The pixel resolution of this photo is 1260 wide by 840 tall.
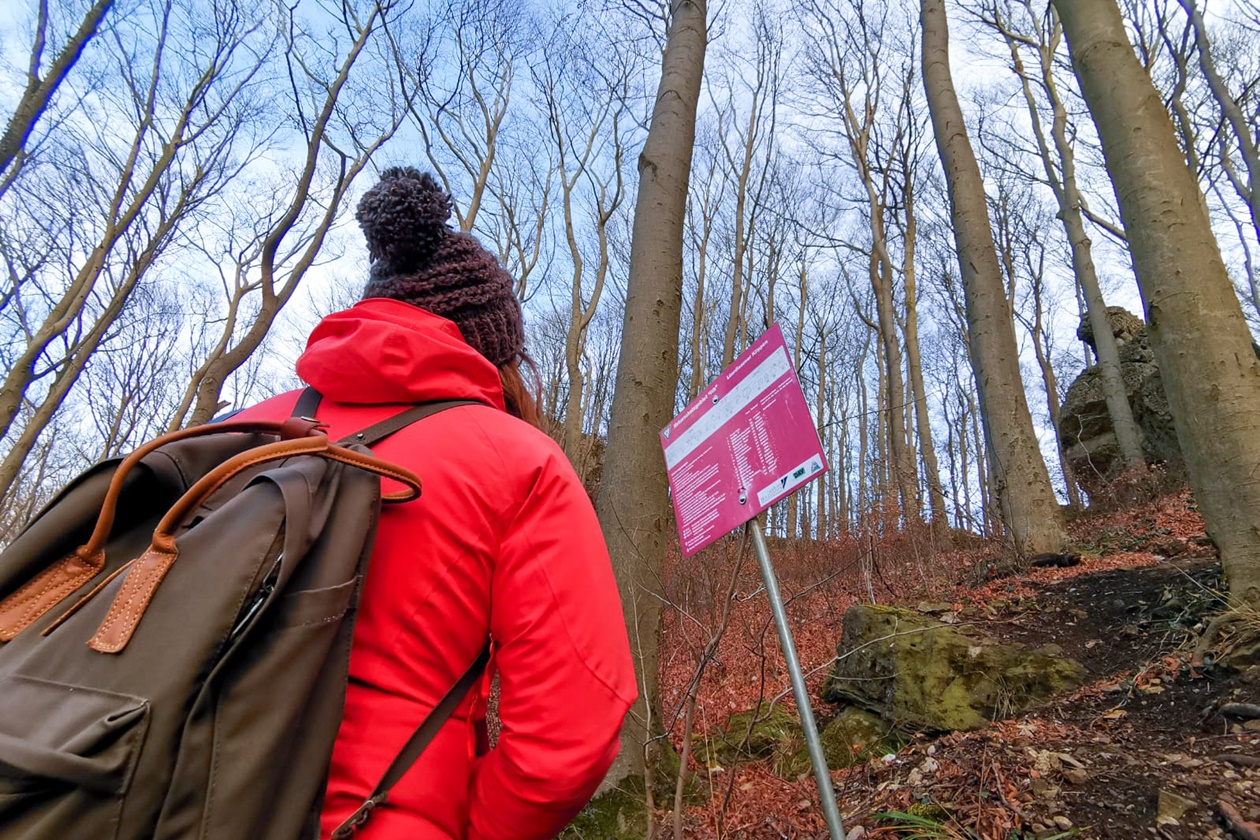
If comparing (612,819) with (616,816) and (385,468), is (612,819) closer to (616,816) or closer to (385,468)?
(616,816)

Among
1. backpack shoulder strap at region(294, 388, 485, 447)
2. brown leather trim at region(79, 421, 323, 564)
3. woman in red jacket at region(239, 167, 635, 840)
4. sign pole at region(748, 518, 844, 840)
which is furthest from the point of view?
sign pole at region(748, 518, 844, 840)

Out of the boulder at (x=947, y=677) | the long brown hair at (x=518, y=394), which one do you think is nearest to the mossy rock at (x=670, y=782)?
the boulder at (x=947, y=677)

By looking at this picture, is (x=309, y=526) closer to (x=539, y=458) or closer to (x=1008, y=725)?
(x=539, y=458)

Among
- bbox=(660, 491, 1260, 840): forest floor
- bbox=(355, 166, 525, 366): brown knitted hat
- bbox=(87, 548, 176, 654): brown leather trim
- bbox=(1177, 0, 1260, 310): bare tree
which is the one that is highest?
bbox=(1177, 0, 1260, 310): bare tree

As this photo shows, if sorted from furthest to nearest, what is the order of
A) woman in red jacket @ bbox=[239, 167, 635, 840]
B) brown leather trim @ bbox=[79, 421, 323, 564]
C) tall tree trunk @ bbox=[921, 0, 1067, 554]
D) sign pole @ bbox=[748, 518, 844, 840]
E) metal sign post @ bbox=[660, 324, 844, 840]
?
1. tall tree trunk @ bbox=[921, 0, 1067, 554]
2. metal sign post @ bbox=[660, 324, 844, 840]
3. sign pole @ bbox=[748, 518, 844, 840]
4. woman in red jacket @ bbox=[239, 167, 635, 840]
5. brown leather trim @ bbox=[79, 421, 323, 564]

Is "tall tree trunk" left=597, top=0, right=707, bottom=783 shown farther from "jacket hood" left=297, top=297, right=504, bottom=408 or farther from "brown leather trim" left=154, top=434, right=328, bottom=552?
"brown leather trim" left=154, top=434, right=328, bottom=552

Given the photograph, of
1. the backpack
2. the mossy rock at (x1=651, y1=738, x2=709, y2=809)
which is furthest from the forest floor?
the backpack

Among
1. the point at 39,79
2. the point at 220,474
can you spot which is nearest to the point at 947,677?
the point at 220,474

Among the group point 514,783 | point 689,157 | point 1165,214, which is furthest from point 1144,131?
point 514,783

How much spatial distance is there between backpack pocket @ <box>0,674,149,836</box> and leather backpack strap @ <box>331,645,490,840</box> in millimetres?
306

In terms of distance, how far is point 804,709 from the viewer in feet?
6.03

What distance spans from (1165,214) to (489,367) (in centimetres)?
406

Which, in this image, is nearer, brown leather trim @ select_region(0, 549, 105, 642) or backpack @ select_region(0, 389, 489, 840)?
backpack @ select_region(0, 389, 489, 840)

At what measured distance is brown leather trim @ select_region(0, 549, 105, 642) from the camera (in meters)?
0.84
